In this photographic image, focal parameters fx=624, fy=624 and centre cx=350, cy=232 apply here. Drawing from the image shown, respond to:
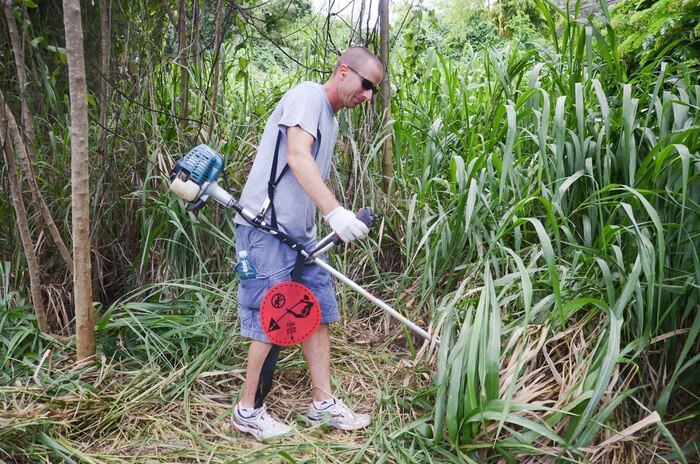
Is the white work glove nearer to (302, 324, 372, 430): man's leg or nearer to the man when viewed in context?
the man

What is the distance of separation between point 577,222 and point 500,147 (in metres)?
0.59

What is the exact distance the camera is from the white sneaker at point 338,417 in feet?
7.62

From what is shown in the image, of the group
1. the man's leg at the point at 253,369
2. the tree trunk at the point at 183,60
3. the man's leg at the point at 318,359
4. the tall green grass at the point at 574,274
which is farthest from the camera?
the tree trunk at the point at 183,60

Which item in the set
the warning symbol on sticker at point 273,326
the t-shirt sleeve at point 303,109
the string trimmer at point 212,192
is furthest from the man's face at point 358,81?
the warning symbol on sticker at point 273,326

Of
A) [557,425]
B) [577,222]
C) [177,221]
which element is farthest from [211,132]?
[557,425]

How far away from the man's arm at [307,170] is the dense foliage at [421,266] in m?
0.62

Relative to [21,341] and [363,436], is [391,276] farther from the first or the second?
[21,341]

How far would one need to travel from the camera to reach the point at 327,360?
244 centimetres

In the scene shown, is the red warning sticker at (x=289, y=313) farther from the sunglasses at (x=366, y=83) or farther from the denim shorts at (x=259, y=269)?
the sunglasses at (x=366, y=83)

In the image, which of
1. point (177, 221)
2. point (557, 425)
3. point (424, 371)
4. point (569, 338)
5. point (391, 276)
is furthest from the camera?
point (391, 276)

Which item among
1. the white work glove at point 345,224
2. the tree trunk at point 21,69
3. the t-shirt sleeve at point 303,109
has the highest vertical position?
the tree trunk at point 21,69

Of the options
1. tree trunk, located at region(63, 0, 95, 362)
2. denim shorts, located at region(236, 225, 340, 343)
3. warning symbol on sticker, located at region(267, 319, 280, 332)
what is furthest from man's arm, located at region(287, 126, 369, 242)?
tree trunk, located at region(63, 0, 95, 362)

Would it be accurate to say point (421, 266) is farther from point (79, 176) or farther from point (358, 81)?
point (79, 176)

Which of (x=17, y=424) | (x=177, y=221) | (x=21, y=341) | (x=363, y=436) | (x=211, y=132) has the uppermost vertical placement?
(x=211, y=132)
